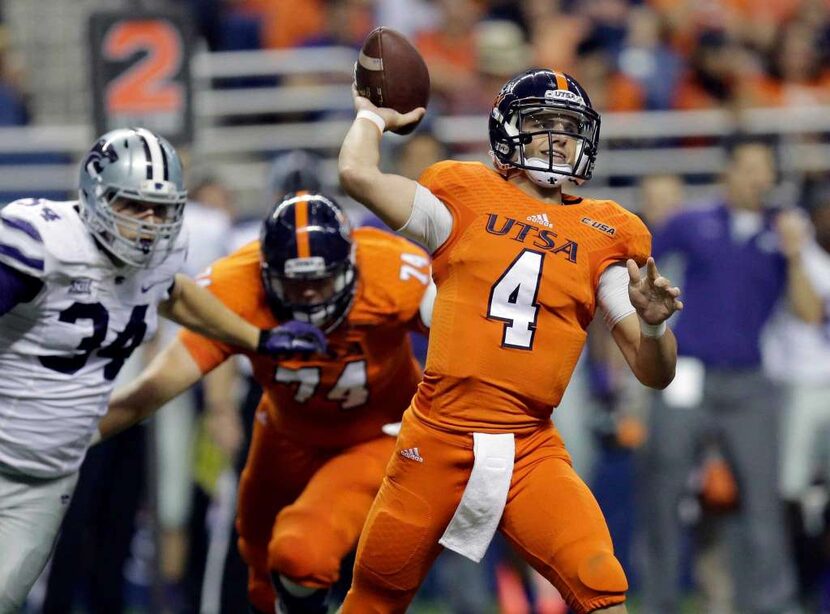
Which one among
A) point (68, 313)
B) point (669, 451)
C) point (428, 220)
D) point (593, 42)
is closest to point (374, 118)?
point (428, 220)

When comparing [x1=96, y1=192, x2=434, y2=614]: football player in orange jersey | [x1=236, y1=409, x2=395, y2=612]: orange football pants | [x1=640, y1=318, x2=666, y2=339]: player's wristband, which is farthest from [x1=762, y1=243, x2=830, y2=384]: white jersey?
[x1=640, y1=318, x2=666, y2=339]: player's wristband

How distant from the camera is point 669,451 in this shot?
293 inches

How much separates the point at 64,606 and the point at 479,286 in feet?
11.6

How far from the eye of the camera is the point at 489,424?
4.29 m

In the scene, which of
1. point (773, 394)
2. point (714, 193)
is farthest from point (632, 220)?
point (714, 193)

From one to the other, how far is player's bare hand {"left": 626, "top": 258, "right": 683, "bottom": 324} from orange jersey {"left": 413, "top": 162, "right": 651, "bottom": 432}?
18 cm

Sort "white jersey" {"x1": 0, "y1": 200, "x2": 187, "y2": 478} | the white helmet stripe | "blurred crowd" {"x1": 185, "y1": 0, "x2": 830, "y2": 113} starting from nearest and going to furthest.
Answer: "white jersey" {"x1": 0, "y1": 200, "x2": 187, "y2": 478}
the white helmet stripe
"blurred crowd" {"x1": 185, "y1": 0, "x2": 830, "y2": 113}

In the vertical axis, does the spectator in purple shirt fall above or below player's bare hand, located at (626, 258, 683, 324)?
Answer: below

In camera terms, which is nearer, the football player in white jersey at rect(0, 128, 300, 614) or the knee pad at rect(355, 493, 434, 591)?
the knee pad at rect(355, 493, 434, 591)

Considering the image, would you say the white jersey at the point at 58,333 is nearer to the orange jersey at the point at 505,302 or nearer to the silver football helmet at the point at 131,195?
the silver football helmet at the point at 131,195

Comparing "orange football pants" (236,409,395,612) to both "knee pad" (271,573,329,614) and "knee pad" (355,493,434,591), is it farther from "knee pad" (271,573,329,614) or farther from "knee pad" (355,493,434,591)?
"knee pad" (355,493,434,591)

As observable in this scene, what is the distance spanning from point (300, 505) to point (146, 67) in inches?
93.6

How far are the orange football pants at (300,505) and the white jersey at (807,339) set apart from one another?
302 centimetres

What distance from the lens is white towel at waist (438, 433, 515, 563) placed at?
4258 mm
